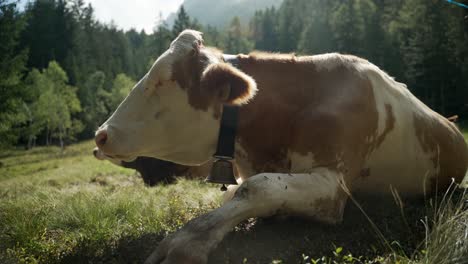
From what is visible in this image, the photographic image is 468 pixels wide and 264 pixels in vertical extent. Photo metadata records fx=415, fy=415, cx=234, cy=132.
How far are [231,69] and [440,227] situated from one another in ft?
6.34

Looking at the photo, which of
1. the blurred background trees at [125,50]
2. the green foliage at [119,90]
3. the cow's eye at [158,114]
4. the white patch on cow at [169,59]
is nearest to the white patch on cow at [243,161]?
the cow's eye at [158,114]

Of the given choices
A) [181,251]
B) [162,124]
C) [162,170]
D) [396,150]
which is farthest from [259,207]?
[162,170]

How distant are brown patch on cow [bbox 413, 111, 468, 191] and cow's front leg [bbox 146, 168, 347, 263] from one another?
1506 mm

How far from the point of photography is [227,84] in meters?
3.48

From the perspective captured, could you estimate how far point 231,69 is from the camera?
3.47 meters

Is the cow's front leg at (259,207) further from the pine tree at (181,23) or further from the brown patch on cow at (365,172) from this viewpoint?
the pine tree at (181,23)

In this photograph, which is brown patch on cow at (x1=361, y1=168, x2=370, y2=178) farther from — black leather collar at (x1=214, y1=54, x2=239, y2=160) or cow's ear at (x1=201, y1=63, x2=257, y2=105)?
cow's ear at (x1=201, y1=63, x2=257, y2=105)

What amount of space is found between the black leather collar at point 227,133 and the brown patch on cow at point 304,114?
11 centimetres

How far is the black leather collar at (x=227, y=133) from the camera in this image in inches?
149

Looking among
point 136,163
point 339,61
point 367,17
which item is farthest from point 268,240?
point 367,17

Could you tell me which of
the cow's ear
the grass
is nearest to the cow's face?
the cow's ear

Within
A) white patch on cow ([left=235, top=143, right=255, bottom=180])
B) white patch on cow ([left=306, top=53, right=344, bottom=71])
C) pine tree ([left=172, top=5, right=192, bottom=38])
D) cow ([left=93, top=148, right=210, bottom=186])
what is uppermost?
pine tree ([left=172, top=5, right=192, bottom=38])

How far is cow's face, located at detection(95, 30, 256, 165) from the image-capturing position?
3.84 m

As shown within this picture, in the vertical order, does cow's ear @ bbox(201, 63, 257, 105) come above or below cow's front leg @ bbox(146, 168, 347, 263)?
above
